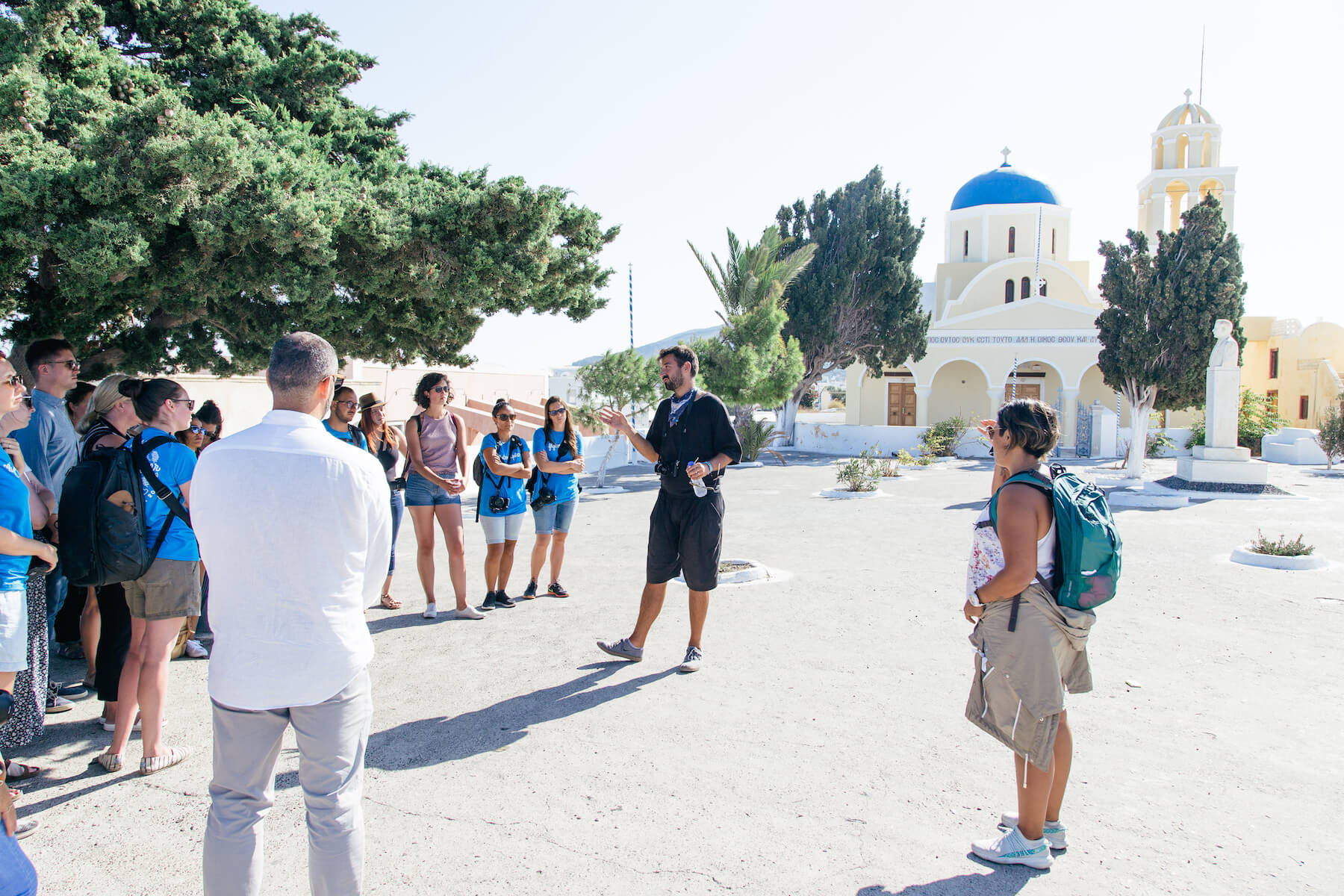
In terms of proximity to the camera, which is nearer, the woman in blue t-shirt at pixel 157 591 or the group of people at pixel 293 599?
the group of people at pixel 293 599


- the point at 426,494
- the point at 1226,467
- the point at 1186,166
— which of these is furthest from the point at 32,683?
the point at 1186,166

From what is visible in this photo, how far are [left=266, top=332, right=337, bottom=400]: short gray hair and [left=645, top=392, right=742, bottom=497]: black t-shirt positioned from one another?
2.64 m

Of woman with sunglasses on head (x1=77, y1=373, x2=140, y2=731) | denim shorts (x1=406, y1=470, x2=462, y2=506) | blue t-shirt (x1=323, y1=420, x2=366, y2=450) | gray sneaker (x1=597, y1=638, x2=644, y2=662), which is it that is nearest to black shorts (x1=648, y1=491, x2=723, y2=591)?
gray sneaker (x1=597, y1=638, x2=644, y2=662)

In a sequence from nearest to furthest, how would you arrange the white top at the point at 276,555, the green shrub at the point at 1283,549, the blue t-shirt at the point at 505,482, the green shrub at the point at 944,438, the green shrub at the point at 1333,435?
the white top at the point at 276,555 < the blue t-shirt at the point at 505,482 < the green shrub at the point at 1283,549 < the green shrub at the point at 1333,435 < the green shrub at the point at 944,438

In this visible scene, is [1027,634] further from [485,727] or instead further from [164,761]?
[164,761]

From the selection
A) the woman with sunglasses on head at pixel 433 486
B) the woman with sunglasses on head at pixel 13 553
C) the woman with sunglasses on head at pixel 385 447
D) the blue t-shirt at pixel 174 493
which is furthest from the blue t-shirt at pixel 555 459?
the woman with sunglasses on head at pixel 13 553

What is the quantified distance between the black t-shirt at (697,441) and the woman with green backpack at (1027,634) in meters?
2.08

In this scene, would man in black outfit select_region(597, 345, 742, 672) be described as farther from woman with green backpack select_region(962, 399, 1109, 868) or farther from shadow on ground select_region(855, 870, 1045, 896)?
shadow on ground select_region(855, 870, 1045, 896)

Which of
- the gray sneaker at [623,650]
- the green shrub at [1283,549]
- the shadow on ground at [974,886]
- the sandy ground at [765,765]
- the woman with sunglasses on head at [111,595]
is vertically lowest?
the shadow on ground at [974,886]

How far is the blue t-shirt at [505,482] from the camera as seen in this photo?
6156 mm

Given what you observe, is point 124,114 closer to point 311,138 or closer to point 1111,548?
point 311,138

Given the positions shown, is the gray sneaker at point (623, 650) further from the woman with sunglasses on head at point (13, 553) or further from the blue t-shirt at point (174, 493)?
the woman with sunglasses on head at point (13, 553)

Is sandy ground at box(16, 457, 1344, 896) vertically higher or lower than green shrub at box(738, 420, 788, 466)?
lower

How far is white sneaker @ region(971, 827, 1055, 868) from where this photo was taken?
2.86 meters
